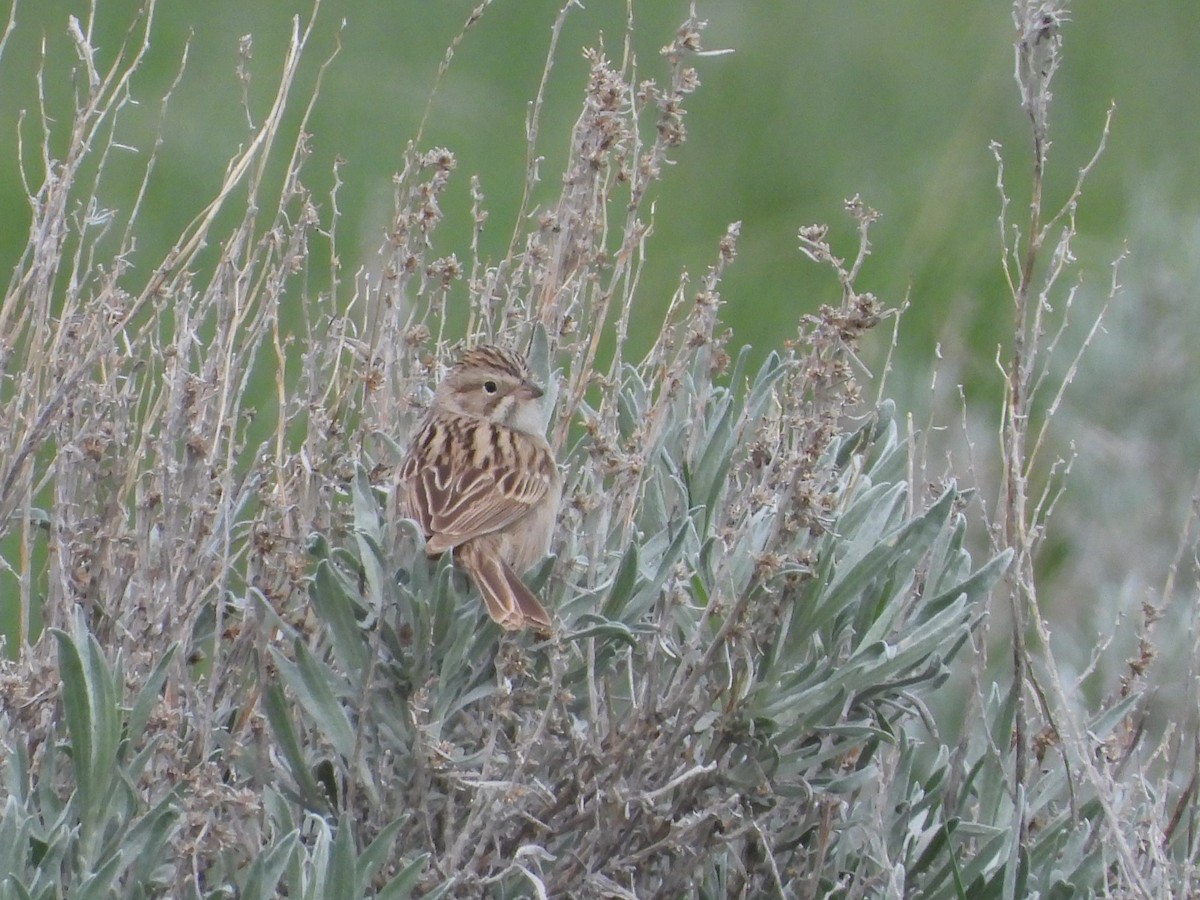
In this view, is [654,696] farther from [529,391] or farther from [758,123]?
[758,123]

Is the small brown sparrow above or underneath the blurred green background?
above

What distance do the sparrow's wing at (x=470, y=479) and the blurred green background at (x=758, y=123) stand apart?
2786mm

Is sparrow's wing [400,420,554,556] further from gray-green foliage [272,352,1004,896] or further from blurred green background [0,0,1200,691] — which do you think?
blurred green background [0,0,1200,691]

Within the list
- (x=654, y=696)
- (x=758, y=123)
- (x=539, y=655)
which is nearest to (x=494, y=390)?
(x=539, y=655)

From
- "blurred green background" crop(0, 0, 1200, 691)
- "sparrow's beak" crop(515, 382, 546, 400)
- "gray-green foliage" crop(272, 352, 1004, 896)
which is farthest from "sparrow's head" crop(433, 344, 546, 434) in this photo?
"blurred green background" crop(0, 0, 1200, 691)

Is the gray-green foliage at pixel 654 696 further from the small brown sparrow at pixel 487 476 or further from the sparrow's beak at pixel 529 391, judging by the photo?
the sparrow's beak at pixel 529 391

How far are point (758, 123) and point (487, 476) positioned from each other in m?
7.92

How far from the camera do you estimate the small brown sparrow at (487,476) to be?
13.1 ft

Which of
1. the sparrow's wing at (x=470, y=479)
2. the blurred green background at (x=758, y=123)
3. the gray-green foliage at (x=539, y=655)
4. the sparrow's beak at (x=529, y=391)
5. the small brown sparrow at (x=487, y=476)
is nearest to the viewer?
the gray-green foliage at (x=539, y=655)

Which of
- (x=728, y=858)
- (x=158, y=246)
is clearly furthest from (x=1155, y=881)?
(x=158, y=246)

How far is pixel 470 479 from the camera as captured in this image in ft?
14.5

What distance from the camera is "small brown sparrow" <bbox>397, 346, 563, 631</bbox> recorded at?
399cm

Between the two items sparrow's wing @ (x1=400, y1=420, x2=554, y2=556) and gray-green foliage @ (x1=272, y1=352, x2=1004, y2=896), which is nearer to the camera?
gray-green foliage @ (x1=272, y1=352, x2=1004, y2=896)

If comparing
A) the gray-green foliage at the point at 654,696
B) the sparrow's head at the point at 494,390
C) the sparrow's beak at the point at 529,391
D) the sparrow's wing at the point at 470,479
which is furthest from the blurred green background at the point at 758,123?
the gray-green foliage at the point at 654,696
